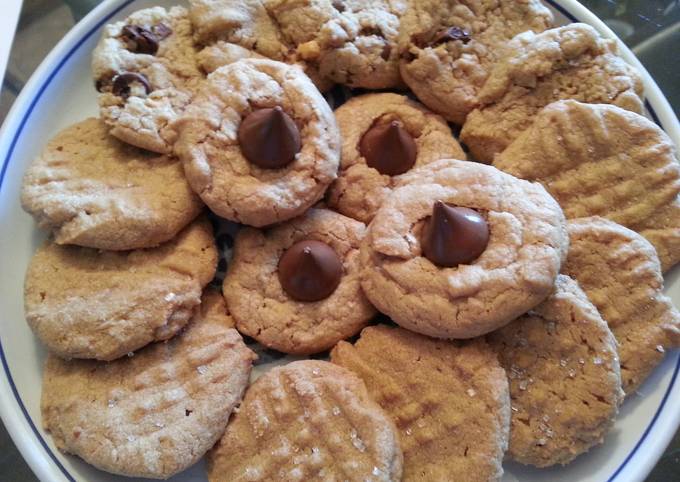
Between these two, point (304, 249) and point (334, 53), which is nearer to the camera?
point (304, 249)

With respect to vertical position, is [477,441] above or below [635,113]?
below

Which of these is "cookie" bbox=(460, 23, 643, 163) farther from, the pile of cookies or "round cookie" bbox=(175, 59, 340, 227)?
"round cookie" bbox=(175, 59, 340, 227)

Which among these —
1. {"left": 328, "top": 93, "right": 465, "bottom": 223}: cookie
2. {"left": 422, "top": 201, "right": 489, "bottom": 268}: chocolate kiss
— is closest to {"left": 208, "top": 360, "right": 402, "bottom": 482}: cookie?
{"left": 422, "top": 201, "right": 489, "bottom": 268}: chocolate kiss

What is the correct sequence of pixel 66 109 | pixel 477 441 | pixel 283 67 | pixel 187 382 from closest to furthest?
1. pixel 477 441
2. pixel 187 382
3. pixel 283 67
4. pixel 66 109

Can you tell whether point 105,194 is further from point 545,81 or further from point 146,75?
point 545,81

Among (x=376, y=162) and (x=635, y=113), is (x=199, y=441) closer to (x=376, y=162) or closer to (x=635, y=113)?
(x=376, y=162)

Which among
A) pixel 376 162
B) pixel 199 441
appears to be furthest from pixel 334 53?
pixel 199 441

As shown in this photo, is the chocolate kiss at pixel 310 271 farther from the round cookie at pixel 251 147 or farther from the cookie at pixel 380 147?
the cookie at pixel 380 147

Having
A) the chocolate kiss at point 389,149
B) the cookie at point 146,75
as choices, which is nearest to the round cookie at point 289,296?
the chocolate kiss at point 389,149

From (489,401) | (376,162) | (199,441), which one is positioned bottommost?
(199,441)
